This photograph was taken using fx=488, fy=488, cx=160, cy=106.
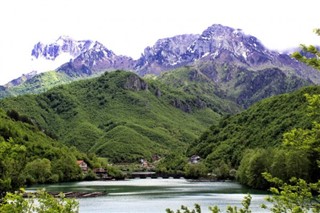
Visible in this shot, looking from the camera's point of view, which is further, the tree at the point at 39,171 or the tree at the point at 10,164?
the tree at the point at 39,171

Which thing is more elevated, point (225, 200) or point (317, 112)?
point (317, 112)

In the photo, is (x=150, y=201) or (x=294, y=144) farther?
(x=150, y=201)

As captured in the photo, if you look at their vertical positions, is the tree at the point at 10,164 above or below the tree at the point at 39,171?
above

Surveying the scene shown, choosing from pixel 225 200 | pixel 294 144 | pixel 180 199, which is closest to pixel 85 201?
pixel 180 199

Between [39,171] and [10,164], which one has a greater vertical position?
[10,164]

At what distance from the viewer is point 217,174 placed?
652 feet

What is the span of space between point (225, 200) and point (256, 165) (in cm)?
4104

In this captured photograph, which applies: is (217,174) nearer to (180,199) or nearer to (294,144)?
(180,199)

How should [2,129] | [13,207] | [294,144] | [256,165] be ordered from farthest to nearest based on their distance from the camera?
[2,129], [256,165], [13,207], [294,144]

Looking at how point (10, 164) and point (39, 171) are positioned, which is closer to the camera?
point (10, 164)

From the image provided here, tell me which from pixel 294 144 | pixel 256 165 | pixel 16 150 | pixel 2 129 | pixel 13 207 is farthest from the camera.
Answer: pixel 2 129

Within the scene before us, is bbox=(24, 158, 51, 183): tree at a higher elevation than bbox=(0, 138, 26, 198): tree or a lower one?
lower

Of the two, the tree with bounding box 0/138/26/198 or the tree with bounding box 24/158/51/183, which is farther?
the tree with bounding box 24/158/51/183

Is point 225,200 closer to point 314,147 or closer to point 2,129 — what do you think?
point 314,147
